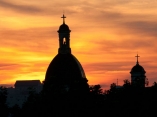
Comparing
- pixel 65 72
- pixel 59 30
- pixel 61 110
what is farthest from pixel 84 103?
pixel 59 30

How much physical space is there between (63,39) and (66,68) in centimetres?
990

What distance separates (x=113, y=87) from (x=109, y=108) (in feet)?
37.7

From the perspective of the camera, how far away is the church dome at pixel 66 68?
507 feet

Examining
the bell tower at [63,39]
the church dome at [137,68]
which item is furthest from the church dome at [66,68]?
the church dome at [137,68]

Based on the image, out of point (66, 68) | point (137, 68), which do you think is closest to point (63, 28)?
point (66, 68)

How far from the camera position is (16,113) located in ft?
378

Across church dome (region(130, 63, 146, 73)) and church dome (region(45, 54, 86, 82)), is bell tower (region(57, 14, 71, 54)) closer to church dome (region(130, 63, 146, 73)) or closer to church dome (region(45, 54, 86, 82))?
church dome (region(45, 54, 86, 82))

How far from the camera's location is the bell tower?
6324 inches

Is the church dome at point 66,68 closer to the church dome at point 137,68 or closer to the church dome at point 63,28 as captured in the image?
the church dome at point 63,28

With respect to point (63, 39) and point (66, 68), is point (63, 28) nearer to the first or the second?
point (63, 39)

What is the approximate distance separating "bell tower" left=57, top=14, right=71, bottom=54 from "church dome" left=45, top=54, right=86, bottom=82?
8.47ft

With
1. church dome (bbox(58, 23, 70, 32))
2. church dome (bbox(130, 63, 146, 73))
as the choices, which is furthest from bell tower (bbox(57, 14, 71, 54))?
church dome (bbox(130, 63, 146, 73))

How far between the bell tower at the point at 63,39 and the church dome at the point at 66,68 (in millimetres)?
2583

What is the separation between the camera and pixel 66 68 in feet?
511
